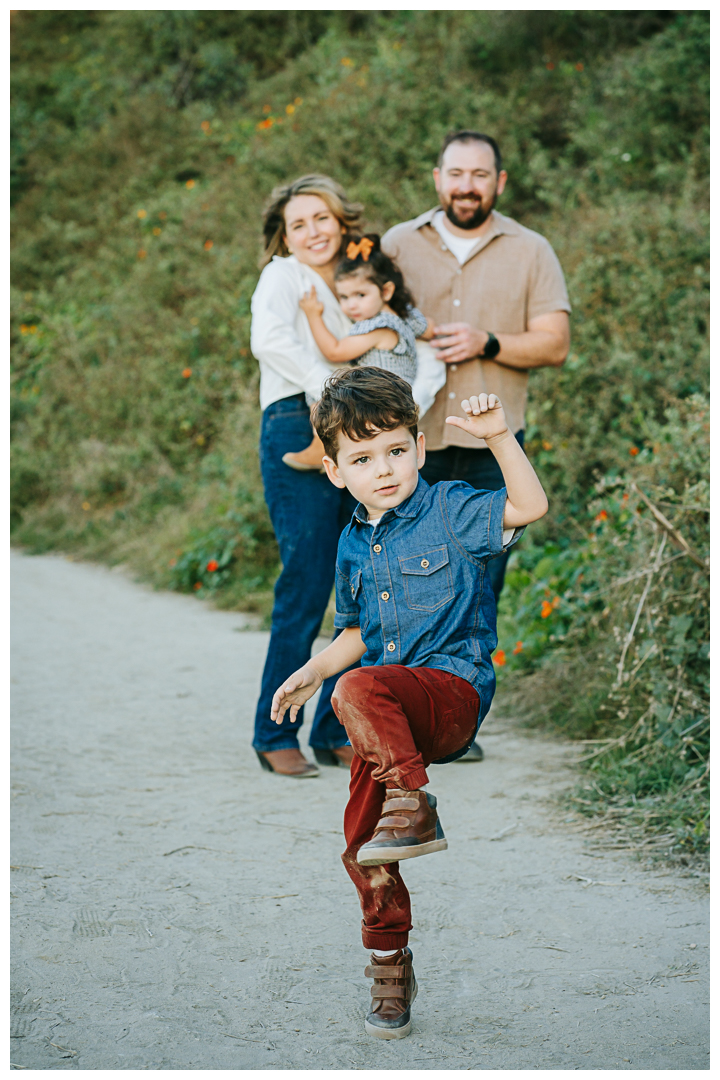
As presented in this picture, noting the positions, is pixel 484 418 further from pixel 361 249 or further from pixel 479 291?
pixel 479 291

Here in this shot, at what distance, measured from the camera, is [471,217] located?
152 inches

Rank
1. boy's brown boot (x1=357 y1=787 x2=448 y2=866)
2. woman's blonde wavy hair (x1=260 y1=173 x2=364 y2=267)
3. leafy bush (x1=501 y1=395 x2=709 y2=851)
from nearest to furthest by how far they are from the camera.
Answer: boy's brown boot (x1=357 y1=787 x2=448 y2=866), leafy bush (x1=501 y1=395 x2=709 y2=851), woman's blonde wavy hair (x1=260 y1=173 x2=364 y2=267)

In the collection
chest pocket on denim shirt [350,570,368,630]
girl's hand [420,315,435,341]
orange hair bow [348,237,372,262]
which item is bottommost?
chest pocket on denim shirt [350,570,368,630]

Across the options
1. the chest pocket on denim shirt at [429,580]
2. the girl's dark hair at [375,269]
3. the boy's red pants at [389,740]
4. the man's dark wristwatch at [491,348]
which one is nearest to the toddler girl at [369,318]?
the girl's dark hair at [375,269]

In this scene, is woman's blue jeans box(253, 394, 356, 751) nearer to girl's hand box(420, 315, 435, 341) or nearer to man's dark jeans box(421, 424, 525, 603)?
man's dark jeans box(421, 424, 525, 603)

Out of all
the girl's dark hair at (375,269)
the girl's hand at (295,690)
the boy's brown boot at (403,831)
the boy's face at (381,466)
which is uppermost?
the girl's dark hair at (375,269)

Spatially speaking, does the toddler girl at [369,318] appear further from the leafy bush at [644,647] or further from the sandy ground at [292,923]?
the sandy ground at [292,923]

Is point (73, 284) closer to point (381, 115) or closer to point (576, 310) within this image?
point (381, 115)

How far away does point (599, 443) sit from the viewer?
5852 mm

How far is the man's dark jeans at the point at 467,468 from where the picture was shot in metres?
3.85

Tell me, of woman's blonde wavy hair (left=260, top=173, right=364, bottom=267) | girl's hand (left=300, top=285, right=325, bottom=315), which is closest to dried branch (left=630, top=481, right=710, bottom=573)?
girl's hand (left=300, top=285, right=325, bottom=315)

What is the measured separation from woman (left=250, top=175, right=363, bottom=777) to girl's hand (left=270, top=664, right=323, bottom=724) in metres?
1.63

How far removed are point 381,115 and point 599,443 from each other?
456 cm

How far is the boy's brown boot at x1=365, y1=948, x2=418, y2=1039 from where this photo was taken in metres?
2.15
